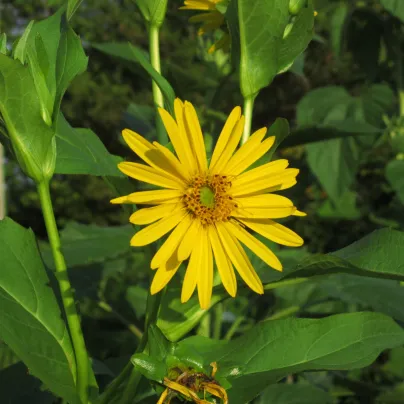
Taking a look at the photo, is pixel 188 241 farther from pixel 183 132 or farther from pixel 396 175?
pixel 396 175

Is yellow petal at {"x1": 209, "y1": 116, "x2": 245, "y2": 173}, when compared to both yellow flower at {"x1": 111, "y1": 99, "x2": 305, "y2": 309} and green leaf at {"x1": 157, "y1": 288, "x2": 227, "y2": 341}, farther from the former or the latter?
green leaf at {"x1": 157, "y1": 288, "x2": 227, "y2": 341}

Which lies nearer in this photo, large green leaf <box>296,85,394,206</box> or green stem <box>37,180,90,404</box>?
green stem <box>37,180,90,404</box>

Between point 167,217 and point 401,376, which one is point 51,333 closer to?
point 167,217

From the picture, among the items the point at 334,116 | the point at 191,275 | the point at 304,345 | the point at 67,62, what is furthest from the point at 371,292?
the point at 334,116

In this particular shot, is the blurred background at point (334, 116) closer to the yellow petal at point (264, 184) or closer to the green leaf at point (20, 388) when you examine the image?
the yellow petal at point (264, 184)

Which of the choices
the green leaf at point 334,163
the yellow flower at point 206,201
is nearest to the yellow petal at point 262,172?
the yellow flower at point 206,201

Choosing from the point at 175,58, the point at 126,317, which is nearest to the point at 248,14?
the point at 126,317

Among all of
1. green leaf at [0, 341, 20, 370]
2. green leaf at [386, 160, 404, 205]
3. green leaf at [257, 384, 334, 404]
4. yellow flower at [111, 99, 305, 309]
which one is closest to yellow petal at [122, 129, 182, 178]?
yellow flower at [111, 99, 305, 309]
